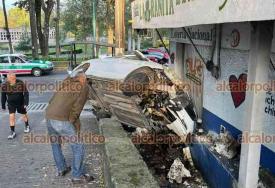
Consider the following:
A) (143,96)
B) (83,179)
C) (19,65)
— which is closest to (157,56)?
(19,65)

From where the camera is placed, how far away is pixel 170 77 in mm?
8594

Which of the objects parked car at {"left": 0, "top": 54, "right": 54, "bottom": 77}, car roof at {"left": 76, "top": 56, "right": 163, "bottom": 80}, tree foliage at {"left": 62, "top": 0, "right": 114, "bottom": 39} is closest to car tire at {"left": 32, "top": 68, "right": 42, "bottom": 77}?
parked car at {"left": 0, "top": 54, "right": 54, "bottom": 77}

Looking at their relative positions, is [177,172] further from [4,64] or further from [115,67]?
[4,64]

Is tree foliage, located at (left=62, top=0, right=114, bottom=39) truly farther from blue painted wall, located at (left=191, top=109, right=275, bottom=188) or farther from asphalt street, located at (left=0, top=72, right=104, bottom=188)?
blue painted wall, located at (left=191, top=109, right=275, bottom=188)

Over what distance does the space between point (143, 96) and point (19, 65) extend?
20170 mm

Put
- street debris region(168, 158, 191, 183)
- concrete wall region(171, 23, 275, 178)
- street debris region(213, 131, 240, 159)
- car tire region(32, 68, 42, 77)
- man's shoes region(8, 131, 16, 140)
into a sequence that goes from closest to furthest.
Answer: concrete wall region(171, 23, 275, 178)
street debris region(213, 131, 240, 159)
street debris region(168, 158, 191, 183)
man's shoes region(8, 131, 16, 140)
car tire region(32, 68, 42, 77)

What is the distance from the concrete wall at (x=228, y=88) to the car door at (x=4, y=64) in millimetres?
19273

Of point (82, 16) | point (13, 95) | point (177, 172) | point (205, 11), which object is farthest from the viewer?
point (82, 16)

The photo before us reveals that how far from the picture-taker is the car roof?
8.01 meters

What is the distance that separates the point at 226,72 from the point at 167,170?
7.25ft

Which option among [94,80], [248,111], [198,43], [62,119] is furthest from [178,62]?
[248,111]

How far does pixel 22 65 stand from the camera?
25984 mm

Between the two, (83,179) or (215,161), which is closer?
(83,179)

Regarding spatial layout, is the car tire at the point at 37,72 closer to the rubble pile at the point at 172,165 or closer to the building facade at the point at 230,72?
the building facade at the point at 230,72
